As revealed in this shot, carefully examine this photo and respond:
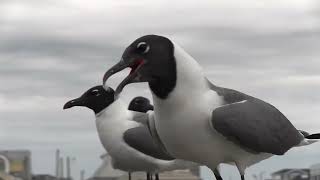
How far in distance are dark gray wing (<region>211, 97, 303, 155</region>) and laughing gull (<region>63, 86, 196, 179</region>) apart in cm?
360

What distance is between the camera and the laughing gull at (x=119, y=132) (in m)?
9.99

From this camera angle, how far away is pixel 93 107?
396 inches

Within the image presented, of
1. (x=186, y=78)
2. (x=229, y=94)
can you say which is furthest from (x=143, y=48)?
(x=229, y=94)

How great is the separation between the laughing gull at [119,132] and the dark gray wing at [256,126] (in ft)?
11.8

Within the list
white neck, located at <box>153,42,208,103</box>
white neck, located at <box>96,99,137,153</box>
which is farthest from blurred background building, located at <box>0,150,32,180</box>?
white neck, located at <box>153,42,208,103</box>

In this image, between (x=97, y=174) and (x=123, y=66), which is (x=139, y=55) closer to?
(x=123, y=66)

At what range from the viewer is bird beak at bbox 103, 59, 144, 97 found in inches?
228

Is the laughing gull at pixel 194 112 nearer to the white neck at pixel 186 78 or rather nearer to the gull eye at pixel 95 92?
the white neck at pixel 186 78

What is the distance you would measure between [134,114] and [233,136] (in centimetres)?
438

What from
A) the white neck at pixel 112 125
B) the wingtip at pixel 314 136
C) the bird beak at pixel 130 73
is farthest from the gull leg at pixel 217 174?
the white neck at pixel 112 125

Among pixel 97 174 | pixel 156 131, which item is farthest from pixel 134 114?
pixel 97 174

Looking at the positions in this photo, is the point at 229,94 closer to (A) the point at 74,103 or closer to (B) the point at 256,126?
(B) the point at 256,126

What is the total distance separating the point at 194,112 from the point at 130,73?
565 mm

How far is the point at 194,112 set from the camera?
5.98 metres
